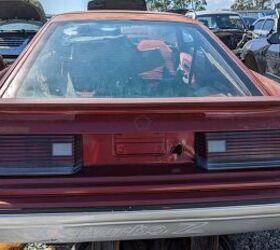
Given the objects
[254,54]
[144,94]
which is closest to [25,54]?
[144,94]

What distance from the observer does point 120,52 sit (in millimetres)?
3664

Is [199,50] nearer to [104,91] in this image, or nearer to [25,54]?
[104,91]

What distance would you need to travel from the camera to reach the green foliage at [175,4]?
4003 centimetres

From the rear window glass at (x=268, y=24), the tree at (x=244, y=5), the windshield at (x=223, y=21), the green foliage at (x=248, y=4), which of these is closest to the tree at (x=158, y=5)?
the green foliage at (x=248, y=4)

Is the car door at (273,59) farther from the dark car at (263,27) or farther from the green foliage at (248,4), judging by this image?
the green foliage at (248,4)

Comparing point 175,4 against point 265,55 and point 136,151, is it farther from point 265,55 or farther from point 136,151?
point 136,151

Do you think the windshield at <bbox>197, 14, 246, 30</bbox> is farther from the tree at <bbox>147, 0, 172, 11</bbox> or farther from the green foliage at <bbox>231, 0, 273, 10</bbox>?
the green foliage at <bbox>231, 0, 273, 10</bbox>

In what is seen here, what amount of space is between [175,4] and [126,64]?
130ft

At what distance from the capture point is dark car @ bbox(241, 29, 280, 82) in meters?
8.18

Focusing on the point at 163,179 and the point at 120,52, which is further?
the point at 120,52

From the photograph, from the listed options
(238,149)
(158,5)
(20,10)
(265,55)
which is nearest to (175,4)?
(158,5)

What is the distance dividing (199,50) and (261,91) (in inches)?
25.0

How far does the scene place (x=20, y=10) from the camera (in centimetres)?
1223

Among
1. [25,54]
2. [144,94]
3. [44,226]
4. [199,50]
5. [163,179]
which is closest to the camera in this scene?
[44,226]
